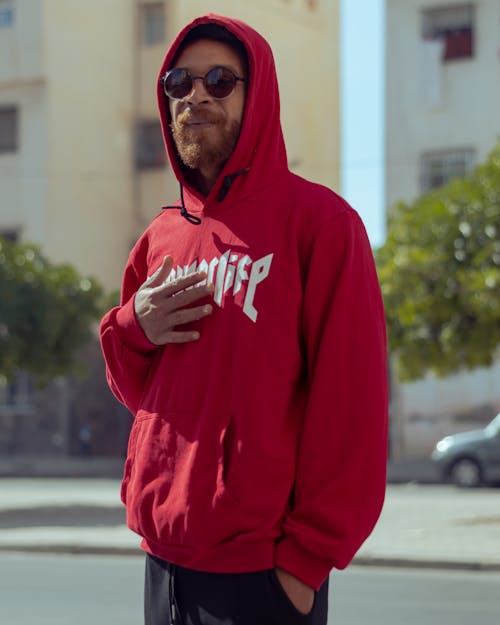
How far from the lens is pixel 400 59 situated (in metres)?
34.8

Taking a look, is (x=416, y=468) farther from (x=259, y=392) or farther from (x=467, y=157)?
(x=259, y=392)

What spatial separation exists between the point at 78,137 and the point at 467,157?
1103 centimetres

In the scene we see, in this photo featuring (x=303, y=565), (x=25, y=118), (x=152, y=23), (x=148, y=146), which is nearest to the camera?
(x=303, y=565)

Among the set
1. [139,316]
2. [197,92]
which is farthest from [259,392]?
Result: [197,92]

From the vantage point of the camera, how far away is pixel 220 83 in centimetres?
343

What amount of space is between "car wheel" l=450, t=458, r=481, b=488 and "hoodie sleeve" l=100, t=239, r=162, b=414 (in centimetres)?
2205

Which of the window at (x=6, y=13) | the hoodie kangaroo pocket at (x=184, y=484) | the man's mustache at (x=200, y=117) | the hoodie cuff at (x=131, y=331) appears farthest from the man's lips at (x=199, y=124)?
the window at (x=6, y=13)

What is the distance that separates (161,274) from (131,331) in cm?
16

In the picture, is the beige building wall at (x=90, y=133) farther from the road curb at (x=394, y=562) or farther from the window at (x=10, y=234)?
the road curb at (x=394, y=562)

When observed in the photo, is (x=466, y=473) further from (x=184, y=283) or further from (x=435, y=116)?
(x=184, y=283)

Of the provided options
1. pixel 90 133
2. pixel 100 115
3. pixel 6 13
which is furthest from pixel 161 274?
pixel 100 115

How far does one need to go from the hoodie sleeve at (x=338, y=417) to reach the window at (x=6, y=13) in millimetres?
36926

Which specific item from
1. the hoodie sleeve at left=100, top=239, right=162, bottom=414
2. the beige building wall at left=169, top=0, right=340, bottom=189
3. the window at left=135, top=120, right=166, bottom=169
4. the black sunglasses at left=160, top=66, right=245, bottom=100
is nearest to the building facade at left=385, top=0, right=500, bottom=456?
the beige building wall at left=169, top=0, right=340, bottom=189

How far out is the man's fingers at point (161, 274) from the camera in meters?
3.41
